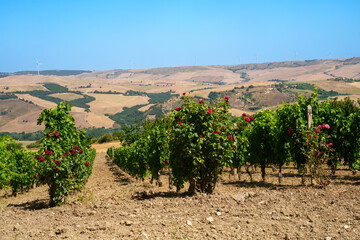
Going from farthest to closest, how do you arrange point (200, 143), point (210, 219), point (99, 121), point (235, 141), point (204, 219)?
point (99, 121) → point (235, 141) → point (200, 143) → point (204, 219) → point (210, 219)

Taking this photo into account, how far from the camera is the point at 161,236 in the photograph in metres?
5.97

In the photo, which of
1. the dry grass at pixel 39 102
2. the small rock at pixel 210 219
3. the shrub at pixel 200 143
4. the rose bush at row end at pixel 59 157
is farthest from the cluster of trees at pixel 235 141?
the dry grass at pixel 39 102

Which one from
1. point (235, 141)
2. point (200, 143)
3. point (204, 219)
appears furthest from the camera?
point (235, 141)

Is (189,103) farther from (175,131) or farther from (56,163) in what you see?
(56,163)

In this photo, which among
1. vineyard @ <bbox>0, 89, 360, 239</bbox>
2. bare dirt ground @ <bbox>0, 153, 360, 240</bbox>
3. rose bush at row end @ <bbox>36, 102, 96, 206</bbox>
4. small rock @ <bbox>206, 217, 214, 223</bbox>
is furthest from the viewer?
rose bush at row end @ <bbox>36, 102, 96, 206</bbox>

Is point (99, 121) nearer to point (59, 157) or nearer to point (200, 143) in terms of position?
point (59, 157)

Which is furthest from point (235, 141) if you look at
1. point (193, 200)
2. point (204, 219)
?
point (204, 219)

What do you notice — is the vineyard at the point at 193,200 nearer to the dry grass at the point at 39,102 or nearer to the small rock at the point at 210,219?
the small rock at the point at 210,219

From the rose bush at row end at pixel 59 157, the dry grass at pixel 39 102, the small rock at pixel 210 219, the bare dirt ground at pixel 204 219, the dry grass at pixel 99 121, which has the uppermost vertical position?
the dry grass at pixel 39 102

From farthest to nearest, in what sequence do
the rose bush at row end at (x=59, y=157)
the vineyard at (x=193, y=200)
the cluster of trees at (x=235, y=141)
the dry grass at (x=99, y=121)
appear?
the dry grass at (x=99, y=121) → the rose bush at row end at (x=59, y=157) → the cluster of trees at (x=235, y=141) → the vineyard at (x=193, y=200)

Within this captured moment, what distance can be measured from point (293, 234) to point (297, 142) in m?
8.03

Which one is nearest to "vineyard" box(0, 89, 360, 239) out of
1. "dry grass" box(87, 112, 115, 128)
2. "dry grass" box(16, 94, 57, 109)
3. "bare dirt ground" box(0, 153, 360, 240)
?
"bare dirt ground" box(0, 153, 360, 240)

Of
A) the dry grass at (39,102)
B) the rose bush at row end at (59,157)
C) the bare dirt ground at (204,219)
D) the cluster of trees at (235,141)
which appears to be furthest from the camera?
the dry grass at (39,102)

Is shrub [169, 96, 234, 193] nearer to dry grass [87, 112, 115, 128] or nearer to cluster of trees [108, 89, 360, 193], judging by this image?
cluster of trees [108, 89, 360, 193]
